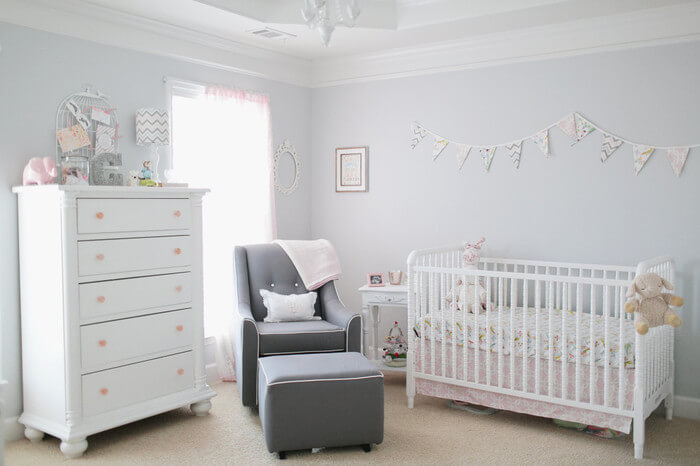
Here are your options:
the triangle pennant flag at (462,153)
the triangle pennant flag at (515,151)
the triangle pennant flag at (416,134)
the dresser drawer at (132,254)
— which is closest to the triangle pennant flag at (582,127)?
the triangle pennant flag at (515,151)

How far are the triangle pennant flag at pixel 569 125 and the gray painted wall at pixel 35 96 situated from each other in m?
2.49

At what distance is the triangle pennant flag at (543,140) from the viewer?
3.96 m

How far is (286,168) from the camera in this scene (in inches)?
190

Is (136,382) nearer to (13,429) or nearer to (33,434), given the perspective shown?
(33,434)

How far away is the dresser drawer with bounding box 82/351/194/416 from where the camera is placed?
3072mm

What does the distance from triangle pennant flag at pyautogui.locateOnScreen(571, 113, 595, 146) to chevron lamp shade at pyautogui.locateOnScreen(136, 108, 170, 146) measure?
2.49 meters

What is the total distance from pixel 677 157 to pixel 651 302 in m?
1.06

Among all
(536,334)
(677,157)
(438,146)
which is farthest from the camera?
(438,146)

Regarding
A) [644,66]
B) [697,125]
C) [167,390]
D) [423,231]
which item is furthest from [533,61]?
[167,390]

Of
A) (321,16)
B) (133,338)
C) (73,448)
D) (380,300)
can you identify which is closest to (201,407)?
(133,338)

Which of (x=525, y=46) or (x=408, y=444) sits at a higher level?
(x=525, y=46)

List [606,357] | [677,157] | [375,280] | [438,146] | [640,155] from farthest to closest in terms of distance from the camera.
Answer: [438,146], [375,280], [640,155], [677,157], [606,357]

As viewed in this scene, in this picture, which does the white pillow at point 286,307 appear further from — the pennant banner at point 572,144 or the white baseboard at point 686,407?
the white baseboard at point 686,407

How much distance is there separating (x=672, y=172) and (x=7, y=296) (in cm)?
365
